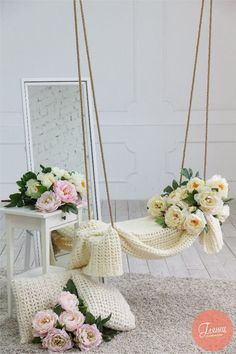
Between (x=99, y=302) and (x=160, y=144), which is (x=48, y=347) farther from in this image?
(x=160, y=144)

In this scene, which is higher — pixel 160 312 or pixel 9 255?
pixel 9 255

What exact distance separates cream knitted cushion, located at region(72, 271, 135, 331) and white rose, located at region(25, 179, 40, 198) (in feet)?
1.27

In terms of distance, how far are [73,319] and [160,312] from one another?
53 cm

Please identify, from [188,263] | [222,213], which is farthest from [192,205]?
[188,263]

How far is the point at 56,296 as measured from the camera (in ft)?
8.91

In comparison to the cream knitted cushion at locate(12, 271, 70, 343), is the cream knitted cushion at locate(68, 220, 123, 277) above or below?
above

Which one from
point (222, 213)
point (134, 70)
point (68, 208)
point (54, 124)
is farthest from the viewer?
point (134, 70)

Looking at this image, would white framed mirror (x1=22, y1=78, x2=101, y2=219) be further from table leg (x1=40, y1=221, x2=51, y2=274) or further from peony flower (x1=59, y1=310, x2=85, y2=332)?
peony flower (x1=59, y1=310, x2=85, y2=332)

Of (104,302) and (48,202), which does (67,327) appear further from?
(48,202)

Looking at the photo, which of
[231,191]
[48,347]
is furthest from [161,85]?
[48,347]

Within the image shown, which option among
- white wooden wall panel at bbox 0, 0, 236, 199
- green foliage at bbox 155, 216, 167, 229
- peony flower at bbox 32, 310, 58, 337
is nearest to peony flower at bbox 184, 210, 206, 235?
green foliage at bbox 155, 216, 167, 229

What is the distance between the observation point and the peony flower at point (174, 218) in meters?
2.95

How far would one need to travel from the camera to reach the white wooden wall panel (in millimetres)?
5887

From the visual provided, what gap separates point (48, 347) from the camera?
2574 mm
